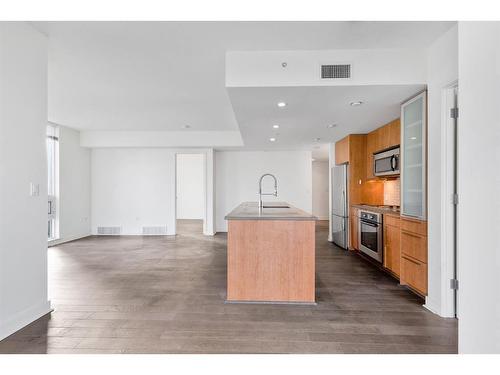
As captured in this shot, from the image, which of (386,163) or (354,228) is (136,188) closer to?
(354,228)

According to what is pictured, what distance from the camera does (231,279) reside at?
2.91 meters

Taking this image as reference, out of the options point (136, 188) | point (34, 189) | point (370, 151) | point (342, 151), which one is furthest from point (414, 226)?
→ point (136, 188)

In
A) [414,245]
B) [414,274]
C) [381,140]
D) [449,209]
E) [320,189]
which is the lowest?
[414,274]

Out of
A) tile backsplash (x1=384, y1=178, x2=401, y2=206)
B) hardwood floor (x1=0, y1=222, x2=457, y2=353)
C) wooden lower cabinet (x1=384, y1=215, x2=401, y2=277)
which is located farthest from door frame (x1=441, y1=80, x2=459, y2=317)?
tile backsplash (x1=384, y1=178, x2=401, y2=206)

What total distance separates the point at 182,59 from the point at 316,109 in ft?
5.71

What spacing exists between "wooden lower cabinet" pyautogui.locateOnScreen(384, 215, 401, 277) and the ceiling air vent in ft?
6.50

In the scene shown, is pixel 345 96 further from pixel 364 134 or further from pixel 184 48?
pixel 364 134

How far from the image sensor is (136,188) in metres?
7.44

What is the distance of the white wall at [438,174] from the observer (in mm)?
2529

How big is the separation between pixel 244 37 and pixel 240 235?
74.1 inches

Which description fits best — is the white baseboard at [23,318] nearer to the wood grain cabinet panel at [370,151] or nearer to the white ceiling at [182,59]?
the white ceiling at [182,59]

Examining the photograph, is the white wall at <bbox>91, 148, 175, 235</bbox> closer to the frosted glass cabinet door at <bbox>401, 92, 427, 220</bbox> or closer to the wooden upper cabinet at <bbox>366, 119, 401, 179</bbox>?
the wooden upper cabinet at <bbox>366, 119, 401, 179</bbox>

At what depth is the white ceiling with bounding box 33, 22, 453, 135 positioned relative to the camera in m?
2.44

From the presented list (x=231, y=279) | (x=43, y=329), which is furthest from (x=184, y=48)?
(x=43, y=329)
